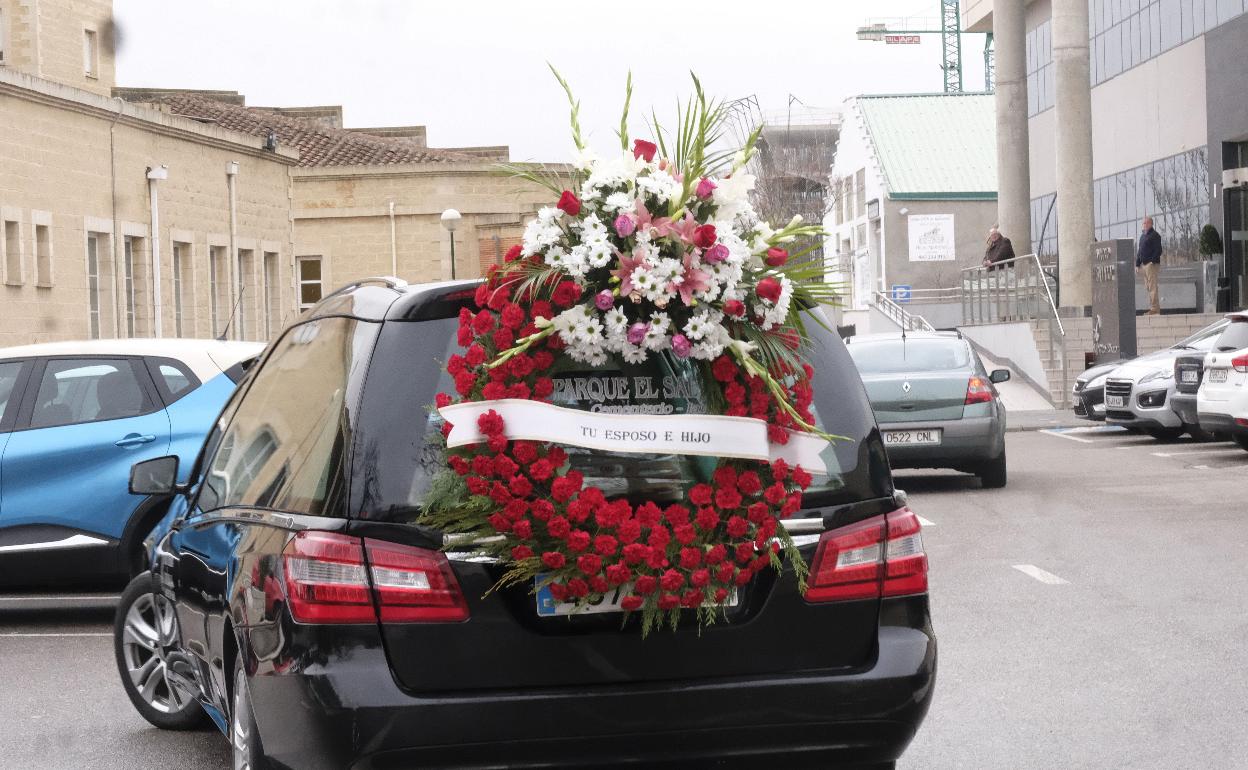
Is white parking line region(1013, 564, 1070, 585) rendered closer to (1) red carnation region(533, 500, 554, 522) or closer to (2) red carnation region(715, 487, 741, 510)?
(2) red carnation region(715, 487, 741, 510)

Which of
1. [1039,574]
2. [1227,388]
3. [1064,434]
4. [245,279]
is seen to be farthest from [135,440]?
[245,279]

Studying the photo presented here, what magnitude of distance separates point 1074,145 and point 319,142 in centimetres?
3654

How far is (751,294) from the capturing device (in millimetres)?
4887

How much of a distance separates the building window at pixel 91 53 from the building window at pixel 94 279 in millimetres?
10542

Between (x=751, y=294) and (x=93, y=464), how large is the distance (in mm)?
6463

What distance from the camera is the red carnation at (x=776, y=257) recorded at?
4.92 m

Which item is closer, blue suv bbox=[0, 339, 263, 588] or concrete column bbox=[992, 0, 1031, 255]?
blue suv bbox=[0, 339, 263, 588]

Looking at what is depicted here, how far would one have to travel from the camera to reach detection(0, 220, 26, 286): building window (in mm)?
35125

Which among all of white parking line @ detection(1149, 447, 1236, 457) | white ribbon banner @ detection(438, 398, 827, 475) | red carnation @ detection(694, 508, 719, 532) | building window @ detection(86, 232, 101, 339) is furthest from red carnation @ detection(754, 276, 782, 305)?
building window @ detection(86, 232, 101, 339)

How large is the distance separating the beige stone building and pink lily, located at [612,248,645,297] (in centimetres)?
2389

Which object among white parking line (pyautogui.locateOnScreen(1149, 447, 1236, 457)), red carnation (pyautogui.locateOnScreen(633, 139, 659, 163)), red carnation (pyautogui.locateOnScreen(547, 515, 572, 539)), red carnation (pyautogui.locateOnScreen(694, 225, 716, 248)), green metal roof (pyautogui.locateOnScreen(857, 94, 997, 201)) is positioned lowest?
Result: white parking line (pyautogui.locateOnScreen(1149, 447, 1236, 457))

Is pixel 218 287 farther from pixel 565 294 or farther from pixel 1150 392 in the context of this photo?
pixel 565 294

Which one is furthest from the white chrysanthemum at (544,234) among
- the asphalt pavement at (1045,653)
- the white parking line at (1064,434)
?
the white parking line at (1064,434)

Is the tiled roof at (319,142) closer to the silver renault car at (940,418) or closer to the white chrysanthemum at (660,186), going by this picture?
the silver renault car at (940,418)
